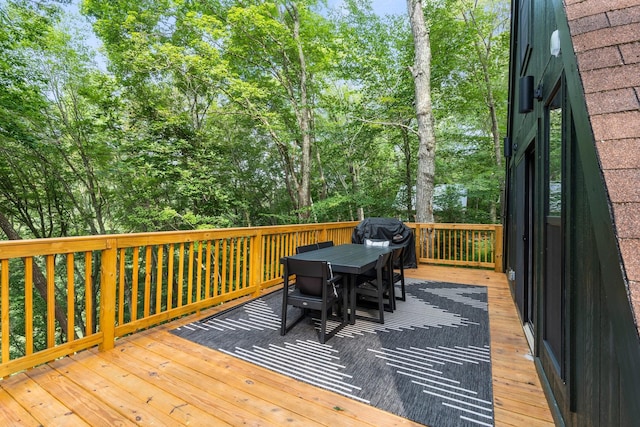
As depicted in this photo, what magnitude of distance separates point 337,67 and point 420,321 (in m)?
8.48

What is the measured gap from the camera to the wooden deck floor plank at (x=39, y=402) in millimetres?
1616

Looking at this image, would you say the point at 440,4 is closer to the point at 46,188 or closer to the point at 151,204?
the point at 151,204

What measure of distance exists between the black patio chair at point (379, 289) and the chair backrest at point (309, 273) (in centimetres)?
64

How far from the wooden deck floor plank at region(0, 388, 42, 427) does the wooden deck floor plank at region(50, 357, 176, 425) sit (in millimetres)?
276

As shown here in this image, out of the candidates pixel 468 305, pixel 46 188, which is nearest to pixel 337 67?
pixel 468 305

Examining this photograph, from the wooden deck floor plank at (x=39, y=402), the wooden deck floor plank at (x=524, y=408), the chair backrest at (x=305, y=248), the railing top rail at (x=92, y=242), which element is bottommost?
the wooden deck floor plank at (x=524, y=408)

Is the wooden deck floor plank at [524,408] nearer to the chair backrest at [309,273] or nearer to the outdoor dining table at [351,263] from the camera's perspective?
the outdoor dining table at [351,263]

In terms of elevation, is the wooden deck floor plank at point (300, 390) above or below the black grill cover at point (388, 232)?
below

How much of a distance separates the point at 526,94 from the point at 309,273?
2.42m

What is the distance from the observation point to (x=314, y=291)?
9.05ft

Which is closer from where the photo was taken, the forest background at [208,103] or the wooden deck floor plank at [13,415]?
the wooden deck floor plank at [13,415]

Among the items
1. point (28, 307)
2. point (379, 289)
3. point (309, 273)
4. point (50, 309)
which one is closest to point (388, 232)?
point (379, 289)

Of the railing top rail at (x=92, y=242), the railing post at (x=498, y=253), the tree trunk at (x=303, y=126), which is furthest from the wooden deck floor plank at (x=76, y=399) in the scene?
the tree trunk at (x=303, y=126)

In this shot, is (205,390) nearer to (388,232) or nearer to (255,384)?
(255,384)
